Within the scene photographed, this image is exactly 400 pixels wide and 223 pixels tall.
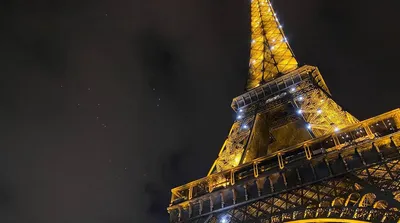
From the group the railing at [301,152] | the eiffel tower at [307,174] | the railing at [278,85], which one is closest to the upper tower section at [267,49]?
the railing at [278,85]

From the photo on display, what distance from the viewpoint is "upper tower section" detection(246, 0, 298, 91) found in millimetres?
30703

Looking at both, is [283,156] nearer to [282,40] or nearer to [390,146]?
[390,146]

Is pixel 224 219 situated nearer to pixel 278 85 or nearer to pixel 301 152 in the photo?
pixel 301 152

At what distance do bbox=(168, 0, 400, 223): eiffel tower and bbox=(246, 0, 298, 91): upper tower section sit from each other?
18.3ft

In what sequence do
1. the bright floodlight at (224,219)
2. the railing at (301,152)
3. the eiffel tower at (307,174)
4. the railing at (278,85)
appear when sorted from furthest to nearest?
the railing at (278,85), the bright floodlight at (224,219), the railing at (301,152), the eiffel tower at (307,174)

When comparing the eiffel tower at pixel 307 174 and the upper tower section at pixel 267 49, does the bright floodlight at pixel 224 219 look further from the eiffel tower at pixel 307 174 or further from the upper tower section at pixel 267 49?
the upper tower section at pixel 267 49

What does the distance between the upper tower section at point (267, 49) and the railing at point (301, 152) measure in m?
12.7

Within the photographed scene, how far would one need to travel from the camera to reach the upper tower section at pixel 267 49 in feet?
101

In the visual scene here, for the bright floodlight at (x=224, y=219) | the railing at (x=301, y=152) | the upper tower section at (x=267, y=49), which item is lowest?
the bright floodlight at (x=224, y=219)

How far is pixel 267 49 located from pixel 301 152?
63.3ft

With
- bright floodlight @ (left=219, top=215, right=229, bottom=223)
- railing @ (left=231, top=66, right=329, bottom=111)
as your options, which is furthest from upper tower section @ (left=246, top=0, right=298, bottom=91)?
bright floodlight @ (left=219, top=215, right=229, bottom=223)

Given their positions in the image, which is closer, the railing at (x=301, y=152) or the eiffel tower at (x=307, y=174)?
the eiffel tower at (x=307, y=174)

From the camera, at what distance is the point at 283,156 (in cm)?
1698

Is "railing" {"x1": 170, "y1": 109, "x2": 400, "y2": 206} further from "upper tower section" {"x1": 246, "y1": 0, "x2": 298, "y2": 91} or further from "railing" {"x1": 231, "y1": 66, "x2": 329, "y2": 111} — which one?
"upper tower section" {"x1": 246, "y1": 0, "x2": 298, "y2": 91}
